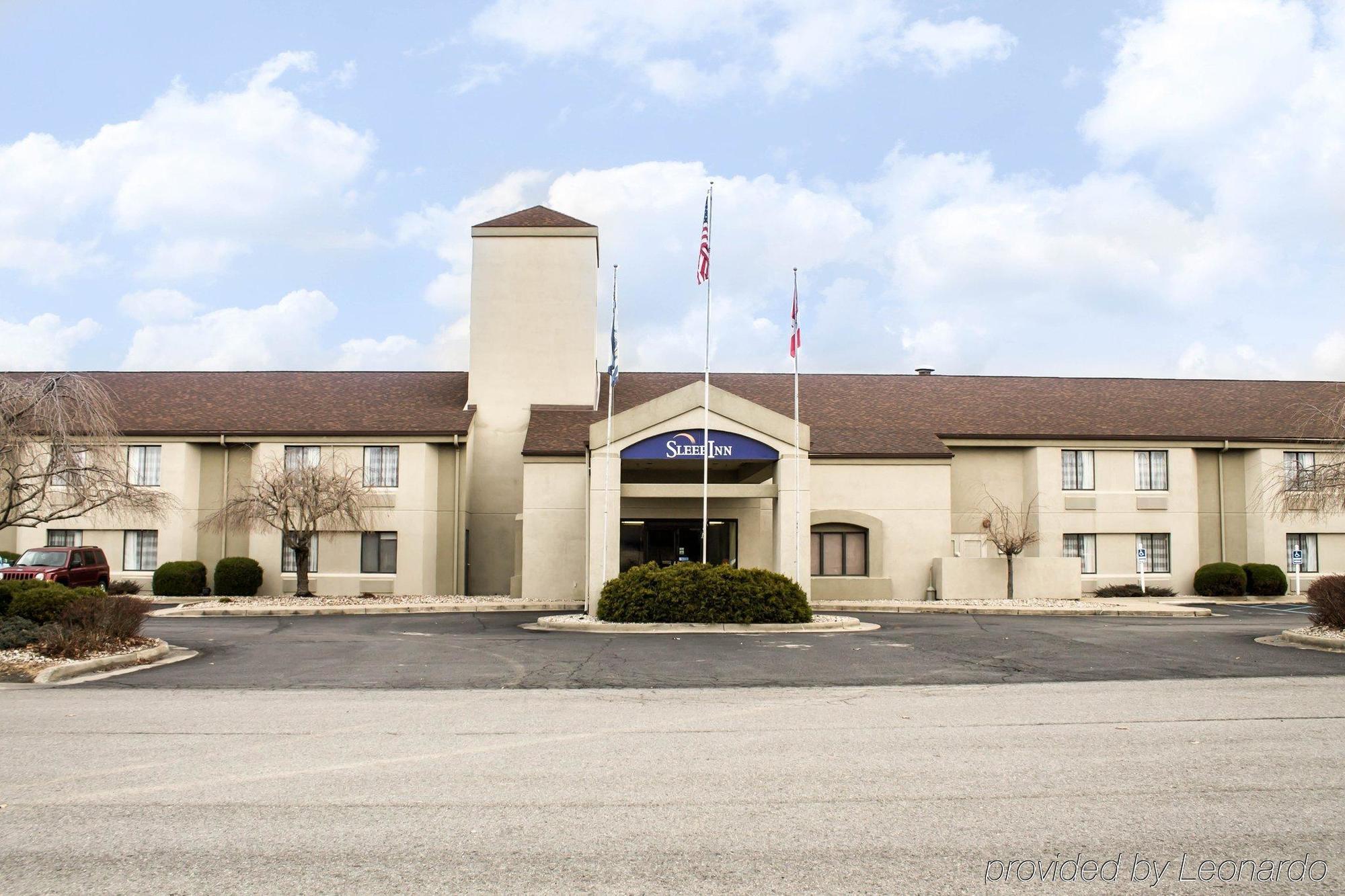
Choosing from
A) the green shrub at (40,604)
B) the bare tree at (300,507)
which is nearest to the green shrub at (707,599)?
the green shrub at (40,604)

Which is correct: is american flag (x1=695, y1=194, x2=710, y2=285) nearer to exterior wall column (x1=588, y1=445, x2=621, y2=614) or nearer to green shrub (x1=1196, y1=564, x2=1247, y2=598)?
exterior wall column (x1=588, y1=445, x2=621, y2=614)

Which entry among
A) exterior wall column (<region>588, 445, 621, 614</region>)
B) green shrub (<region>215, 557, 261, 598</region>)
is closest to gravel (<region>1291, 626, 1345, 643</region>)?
exterior wall column (<region>588, 445, 621, 614</region>)

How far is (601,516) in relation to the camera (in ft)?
88.9

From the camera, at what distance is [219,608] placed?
94.9ft

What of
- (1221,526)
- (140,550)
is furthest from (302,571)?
(1221,526)

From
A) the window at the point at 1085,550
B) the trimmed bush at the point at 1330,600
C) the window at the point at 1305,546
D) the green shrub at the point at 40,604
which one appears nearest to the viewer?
the green shrub at the point at 40,604

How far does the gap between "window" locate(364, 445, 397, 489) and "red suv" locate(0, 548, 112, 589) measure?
27.6 ft

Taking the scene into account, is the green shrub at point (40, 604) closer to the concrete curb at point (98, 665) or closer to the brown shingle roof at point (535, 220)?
the concrete curb at point (98, 665)

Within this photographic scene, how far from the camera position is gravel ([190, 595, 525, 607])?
1208 inches

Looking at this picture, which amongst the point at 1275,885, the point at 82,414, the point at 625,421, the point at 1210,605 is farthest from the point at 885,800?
the point at 1210,605

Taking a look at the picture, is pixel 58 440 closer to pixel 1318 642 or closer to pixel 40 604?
pixel 40 604

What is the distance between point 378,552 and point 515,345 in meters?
9.03

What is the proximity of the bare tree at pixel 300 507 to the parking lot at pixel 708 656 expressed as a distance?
7610mm

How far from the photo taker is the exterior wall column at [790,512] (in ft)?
87.7
